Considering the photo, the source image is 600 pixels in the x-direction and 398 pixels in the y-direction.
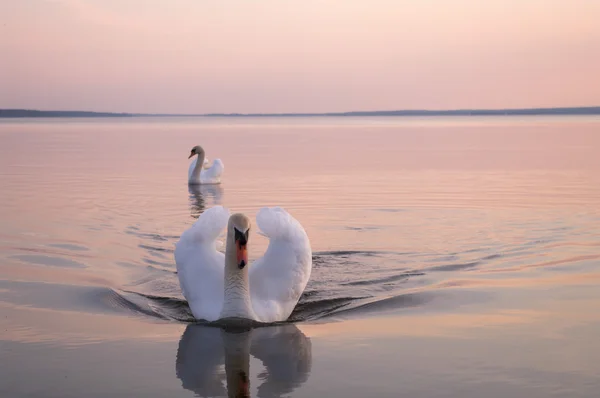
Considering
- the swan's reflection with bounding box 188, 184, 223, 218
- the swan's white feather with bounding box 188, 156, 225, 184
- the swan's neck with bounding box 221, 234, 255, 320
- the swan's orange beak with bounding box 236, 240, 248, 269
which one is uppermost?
the swan's orange beak with bounding box 236, 240, 248, 269

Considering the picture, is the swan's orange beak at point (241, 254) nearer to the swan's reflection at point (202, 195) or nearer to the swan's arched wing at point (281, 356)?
the swan's arched wing at point (281, 356)

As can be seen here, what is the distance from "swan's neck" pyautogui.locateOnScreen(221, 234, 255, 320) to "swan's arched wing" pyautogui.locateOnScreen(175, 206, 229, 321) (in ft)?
0.69

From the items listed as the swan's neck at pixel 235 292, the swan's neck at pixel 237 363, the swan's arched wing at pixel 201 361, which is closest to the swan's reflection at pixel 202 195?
the swan's neck at pixel 235 292

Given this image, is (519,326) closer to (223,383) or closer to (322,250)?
(223,383)

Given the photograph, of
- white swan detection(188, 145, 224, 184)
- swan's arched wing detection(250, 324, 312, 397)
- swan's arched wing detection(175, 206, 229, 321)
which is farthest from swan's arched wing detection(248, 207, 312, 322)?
white swan detection(188, 145, 224, 184)

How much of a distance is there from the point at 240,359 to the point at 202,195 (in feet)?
44.4

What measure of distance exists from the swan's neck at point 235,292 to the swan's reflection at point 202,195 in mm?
8244

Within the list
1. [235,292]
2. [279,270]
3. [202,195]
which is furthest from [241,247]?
[202,195]

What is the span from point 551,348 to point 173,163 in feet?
79.6

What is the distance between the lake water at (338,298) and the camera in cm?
659

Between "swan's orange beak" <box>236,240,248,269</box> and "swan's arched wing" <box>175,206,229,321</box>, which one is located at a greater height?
"swan's orange beak" <box>236,240,248,269</box>

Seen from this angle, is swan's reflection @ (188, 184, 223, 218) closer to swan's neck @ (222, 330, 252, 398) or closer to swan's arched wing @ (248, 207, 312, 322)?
swan's arched wing @ (248, 207, 312, 322)

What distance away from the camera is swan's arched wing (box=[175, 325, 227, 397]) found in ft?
21.1

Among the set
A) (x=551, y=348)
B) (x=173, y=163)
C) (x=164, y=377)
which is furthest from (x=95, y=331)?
(x=173, y=163)
